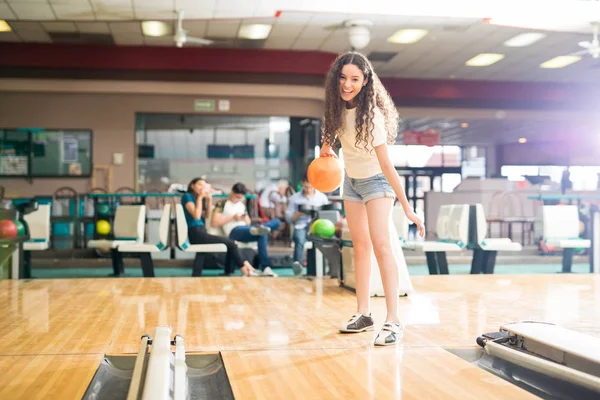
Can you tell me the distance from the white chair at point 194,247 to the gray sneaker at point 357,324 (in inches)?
149

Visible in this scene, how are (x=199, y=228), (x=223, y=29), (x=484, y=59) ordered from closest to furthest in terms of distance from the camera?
(x=199, y=228) < (x=223, y=29) < (x=484, y=59)

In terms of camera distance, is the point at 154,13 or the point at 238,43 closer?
the point at 154,13

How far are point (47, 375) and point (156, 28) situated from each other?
27.7 ft

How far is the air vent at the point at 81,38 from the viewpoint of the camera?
10.6 meters

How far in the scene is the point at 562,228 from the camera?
802cm

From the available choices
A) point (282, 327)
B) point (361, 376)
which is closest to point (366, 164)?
point (282, 327)

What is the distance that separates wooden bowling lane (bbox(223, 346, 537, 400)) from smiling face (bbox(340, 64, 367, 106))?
118cm

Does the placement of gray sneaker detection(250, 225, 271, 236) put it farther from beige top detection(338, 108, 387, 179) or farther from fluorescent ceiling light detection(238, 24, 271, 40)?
beige top detection(338, 108, 387, 179)

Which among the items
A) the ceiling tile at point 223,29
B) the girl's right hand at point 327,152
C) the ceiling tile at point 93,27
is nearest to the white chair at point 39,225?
the ceiling tile at point 93,27

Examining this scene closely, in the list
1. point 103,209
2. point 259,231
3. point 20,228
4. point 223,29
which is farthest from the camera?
point 223,29

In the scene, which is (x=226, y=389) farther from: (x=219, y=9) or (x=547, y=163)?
(x=547, y=163)

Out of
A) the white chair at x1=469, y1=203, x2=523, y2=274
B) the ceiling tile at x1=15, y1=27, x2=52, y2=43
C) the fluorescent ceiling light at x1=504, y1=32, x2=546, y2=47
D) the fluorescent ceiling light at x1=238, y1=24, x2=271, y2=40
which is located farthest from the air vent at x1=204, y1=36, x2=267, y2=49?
the white chair at x1=469, y1=203, x2=523, y2=274

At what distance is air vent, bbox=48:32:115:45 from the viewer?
418 inches

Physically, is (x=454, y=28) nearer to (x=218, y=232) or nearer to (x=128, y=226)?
(x=218, y=232)
